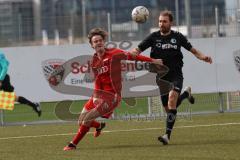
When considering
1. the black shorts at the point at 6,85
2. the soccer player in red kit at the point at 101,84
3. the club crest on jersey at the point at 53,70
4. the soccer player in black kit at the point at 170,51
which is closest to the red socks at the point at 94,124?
the soccer player in red kit at the point at 101,84

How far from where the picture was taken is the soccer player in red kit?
12.5 m

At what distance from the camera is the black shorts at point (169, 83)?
43.7ft

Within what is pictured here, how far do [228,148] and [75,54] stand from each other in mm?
8149

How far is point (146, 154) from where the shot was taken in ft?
37.7

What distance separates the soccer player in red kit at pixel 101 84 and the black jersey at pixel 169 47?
440 mm

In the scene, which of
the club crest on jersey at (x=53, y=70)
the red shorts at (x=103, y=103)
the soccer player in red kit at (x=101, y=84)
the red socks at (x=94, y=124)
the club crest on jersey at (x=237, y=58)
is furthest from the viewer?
the club crest on jersey at (x=237, y=58)

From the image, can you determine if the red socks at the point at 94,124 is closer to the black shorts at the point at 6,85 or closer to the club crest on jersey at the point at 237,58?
the black shorts at the point at 6,85

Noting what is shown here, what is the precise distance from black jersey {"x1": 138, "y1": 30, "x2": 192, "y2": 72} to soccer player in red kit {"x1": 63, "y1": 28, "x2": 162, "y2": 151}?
44 centimetres

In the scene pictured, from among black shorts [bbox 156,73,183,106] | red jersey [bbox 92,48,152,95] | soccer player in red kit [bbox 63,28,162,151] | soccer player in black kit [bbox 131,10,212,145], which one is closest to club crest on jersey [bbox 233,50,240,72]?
black shorts [bbox 156,73,183,106]

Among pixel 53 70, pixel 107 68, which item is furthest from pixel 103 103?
pixel 53 70

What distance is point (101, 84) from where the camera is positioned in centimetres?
1272

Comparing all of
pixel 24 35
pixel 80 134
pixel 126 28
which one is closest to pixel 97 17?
pixel 126 28

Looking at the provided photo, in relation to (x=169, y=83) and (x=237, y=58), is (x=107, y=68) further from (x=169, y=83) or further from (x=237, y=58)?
(x=237, y=58)

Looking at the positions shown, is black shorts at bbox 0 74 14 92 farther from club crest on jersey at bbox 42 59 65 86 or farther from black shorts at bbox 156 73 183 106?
black shorts at bbox 156 73 183 106
